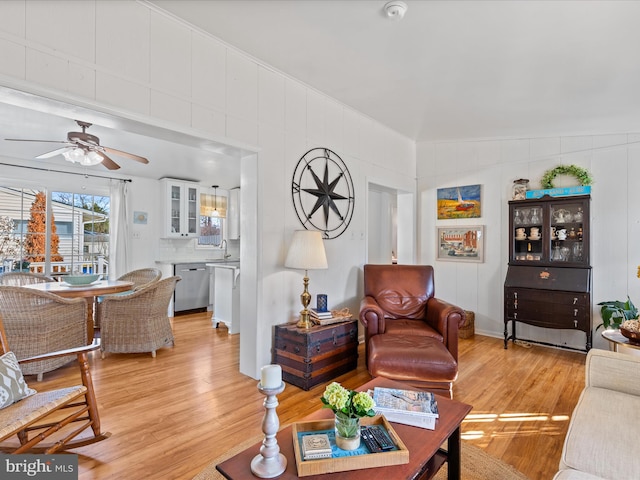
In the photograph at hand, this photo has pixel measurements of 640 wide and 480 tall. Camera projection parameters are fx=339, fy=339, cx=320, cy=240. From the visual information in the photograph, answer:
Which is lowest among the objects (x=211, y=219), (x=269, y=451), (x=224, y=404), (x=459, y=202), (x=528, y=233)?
(x=224, y=404)

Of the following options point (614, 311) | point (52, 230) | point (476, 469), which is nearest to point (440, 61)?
point (476, 469)

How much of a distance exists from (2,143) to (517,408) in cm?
594

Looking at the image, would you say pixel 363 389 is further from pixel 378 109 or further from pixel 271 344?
pixel 378 109

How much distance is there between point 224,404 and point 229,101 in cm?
233

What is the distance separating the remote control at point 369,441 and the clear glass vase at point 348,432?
4 cm

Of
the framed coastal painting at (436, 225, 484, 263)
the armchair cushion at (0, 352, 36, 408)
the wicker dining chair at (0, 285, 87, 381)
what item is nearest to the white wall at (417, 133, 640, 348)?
the framed coastal painting at (436, 225, 484, 263)

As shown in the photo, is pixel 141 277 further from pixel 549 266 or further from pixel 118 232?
pixel 549 266

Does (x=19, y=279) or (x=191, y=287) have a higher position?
(x=19, y=279)

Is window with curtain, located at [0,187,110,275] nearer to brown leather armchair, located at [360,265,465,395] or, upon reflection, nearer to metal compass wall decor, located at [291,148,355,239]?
metal compass wall decor, located at [291,148,355,239]

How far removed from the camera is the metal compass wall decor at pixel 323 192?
10.9 ft

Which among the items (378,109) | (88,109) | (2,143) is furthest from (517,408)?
(2,143)

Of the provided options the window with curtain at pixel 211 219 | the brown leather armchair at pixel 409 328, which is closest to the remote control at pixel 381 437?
the brown leather armchair at pixel 409 328

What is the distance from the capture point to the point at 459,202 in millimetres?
4688

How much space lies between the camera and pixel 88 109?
1.98 meters
